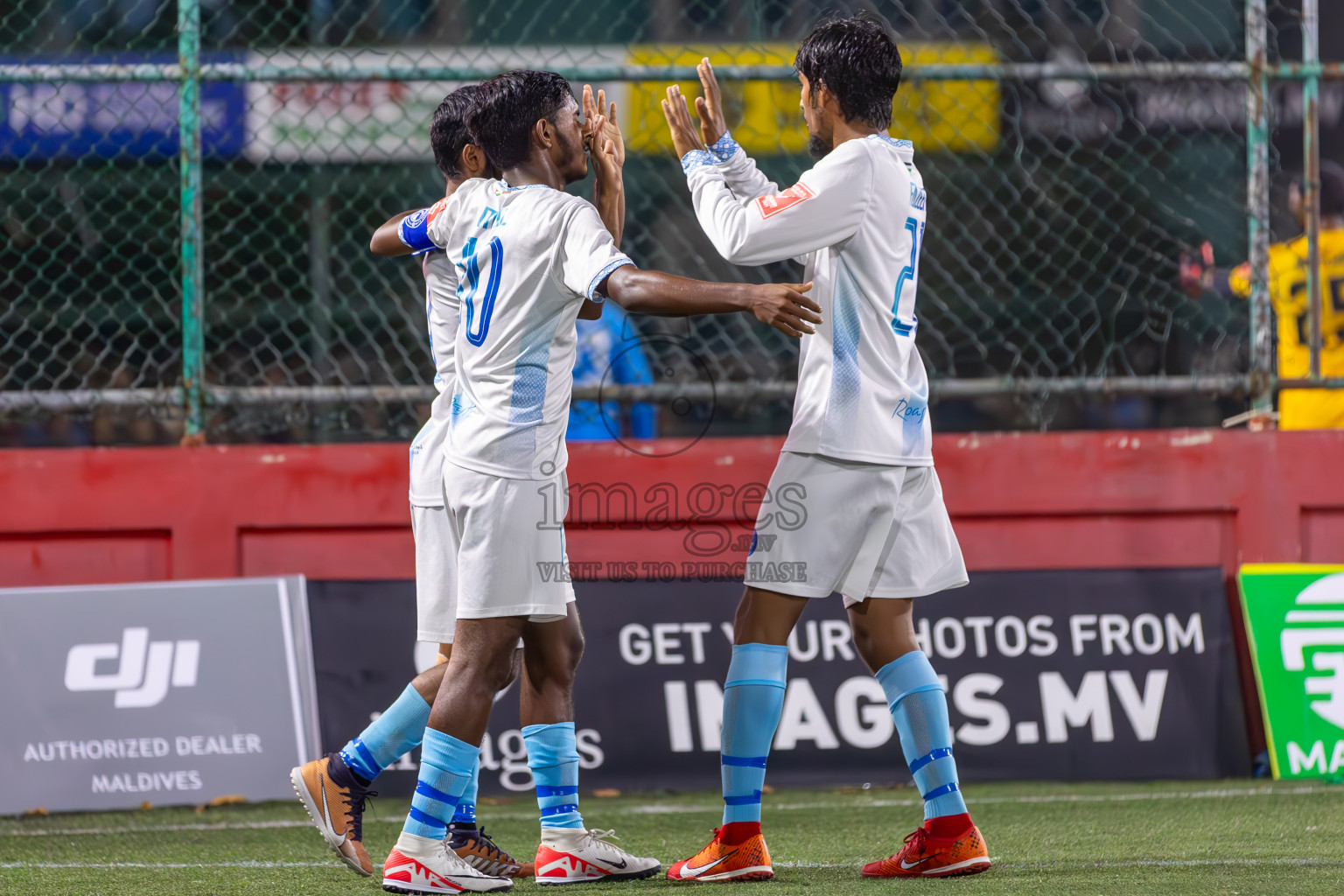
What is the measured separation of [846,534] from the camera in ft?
11.0

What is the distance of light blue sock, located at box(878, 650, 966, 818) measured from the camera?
3.38m

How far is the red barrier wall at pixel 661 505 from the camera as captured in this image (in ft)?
17.5

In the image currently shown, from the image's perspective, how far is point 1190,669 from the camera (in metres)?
5.21

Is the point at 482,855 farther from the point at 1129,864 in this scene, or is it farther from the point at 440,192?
the point at 440,192

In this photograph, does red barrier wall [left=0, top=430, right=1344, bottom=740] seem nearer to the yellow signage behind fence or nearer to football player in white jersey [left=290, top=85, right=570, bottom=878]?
the yellow signage behind fence

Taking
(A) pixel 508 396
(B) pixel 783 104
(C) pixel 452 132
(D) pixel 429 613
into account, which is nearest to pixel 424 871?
(D) pixel 429 613

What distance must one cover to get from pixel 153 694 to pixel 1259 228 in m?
4.31

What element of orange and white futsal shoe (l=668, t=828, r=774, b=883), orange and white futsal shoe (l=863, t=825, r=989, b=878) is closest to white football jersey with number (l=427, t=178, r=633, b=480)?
orange and white futsal shoe (l=668, t=828, r=774, b=883)

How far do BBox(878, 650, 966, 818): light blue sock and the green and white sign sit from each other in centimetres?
221

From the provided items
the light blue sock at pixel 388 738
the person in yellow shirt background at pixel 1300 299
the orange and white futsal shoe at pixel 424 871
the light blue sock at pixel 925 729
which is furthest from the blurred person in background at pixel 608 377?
the orange and white futsal shoe at pixel 424 871

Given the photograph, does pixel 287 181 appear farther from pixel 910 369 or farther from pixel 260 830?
pixel 910 369

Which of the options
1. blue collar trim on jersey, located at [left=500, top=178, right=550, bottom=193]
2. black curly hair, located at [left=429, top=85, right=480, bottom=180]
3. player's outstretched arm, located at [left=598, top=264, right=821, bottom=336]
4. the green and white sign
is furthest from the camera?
the green and white sign

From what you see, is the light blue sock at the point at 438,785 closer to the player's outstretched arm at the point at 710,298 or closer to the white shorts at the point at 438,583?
the white shorts at the point at 438,583

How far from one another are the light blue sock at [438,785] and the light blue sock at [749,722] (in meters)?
0.60
